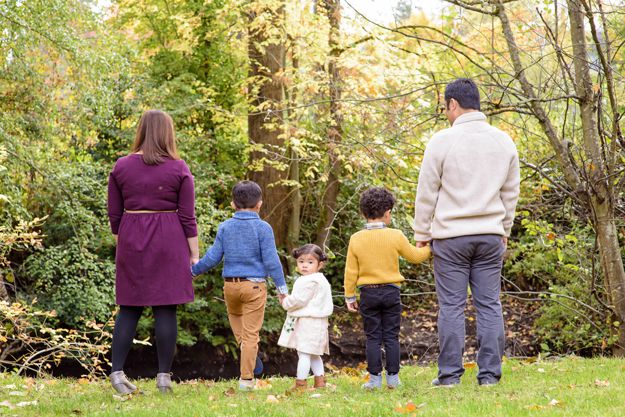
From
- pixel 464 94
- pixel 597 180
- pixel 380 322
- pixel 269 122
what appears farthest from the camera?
pixel 269 122

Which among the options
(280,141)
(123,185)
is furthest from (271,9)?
(123,185)

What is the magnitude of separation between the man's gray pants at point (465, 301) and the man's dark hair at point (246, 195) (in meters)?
1.40

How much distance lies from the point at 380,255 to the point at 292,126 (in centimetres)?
695

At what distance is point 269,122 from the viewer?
14.1 m

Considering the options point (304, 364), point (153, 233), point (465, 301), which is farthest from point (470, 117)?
point (153, 233)

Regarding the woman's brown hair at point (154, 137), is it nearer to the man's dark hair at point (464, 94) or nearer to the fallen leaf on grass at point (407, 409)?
the man's dark hair at point (464, 94)

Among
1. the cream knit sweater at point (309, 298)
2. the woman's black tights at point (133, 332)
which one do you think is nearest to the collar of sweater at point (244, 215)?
the cream knit sweater at point (309, 298)

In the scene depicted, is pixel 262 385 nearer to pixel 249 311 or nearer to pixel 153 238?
pixel 249 311

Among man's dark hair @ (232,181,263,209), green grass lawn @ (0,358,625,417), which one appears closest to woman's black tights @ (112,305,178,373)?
green grass lawn @ (0,358,625,417)

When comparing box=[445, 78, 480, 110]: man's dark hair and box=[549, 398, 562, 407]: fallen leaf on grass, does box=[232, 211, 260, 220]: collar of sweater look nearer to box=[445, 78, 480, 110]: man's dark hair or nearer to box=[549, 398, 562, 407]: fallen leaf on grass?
box=[445, 78, 480, 110]: man's dark hair

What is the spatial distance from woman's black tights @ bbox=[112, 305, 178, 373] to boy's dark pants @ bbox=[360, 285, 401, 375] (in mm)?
1317

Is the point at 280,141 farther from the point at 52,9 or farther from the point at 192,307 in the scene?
the point at 52,9

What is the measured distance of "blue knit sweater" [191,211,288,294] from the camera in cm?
591

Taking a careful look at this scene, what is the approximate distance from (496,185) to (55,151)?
7.54 metres
